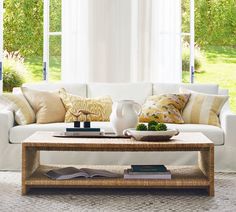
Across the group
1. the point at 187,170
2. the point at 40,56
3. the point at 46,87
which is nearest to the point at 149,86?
the point at 46,87

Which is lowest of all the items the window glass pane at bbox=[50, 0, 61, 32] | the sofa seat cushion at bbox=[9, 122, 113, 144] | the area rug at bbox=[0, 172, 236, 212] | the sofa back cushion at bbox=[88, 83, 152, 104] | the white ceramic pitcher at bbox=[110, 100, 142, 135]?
the area rug at bbox=[0, 172, 236, 212]

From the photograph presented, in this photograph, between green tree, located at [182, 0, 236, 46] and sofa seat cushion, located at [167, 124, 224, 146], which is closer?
sofa seat cushion, located at [167, 124, 224, 146]

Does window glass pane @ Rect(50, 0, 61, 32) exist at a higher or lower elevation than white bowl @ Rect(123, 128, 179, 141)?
higher

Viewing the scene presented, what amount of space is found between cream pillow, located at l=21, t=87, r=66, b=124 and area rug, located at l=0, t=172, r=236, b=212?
103cm

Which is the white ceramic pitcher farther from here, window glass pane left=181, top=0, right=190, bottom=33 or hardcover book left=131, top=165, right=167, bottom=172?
window glass pane left=181, top=0, right=190, bottom=33

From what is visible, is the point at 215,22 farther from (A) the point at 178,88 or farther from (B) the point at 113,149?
(B) the point at 113,149

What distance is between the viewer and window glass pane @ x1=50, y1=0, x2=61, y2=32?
23.6 feet

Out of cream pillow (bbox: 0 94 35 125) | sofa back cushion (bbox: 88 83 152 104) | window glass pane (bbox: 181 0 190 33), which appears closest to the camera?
cream pillow (bbox: 0 94 35 125)

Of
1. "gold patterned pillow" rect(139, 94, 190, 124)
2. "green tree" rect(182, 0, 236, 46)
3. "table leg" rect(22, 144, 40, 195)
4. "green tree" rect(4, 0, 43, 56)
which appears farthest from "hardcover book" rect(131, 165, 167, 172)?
"green tree" rect(182, 0, 236, 46)

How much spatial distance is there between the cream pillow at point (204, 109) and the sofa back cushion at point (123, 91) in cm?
44

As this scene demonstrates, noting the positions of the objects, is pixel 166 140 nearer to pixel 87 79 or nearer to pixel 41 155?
pixel 41 155

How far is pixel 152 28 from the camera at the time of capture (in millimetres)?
6832

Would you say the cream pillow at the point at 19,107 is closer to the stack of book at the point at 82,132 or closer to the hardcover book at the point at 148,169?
the stack of book at the point at 82,132

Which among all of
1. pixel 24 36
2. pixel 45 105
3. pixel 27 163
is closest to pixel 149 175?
pixel 27 163
